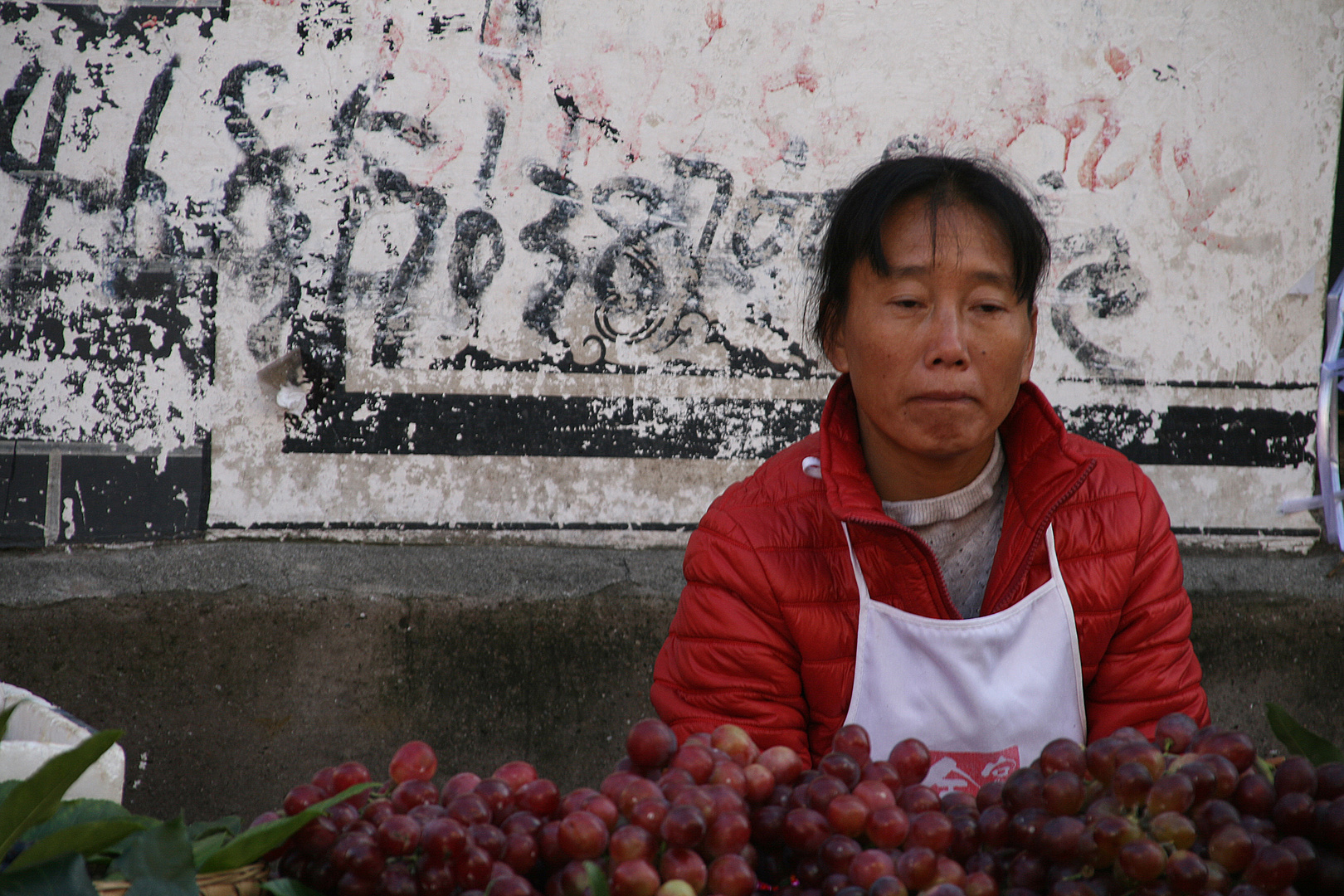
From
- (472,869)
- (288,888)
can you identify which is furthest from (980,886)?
(288,888)

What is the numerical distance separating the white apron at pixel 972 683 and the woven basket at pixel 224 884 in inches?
36.1

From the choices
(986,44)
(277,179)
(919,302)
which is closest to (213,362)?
(277,179)

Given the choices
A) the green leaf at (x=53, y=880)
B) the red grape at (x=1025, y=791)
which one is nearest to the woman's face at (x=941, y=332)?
the red grape at (x=1025, y=791)

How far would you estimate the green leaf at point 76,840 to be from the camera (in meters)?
0.74

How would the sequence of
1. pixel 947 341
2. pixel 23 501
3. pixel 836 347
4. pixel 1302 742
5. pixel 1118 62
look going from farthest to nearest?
pixel 1118 62
pixel 23 501
pixel 836 347
pixel 947 341
pixel 1302 742

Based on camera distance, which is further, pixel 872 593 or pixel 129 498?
pixel 129 498

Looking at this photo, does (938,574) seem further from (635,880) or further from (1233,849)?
(635,880)

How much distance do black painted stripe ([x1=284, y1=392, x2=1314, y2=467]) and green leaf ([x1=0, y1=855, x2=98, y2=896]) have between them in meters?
1.94

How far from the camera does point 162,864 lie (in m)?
0.72

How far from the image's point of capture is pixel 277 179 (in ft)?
8.49

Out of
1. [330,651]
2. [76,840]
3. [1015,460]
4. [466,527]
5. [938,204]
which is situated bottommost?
[330,651]

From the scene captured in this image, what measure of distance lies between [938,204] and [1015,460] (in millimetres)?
424

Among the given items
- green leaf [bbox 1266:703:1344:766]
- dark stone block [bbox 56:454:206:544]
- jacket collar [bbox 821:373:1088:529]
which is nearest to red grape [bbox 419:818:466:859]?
green leaf [bbox 1266:703:1344:766]

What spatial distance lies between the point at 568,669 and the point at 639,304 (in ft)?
3.25
